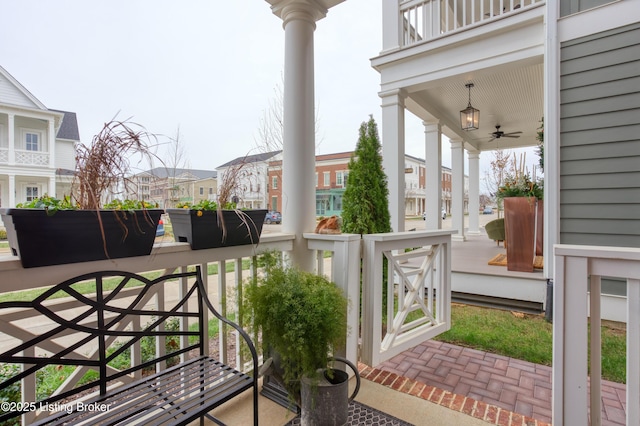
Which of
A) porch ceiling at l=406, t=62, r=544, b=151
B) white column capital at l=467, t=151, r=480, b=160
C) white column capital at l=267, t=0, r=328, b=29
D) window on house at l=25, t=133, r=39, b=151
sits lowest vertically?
window on house at l=25, t=133, r=39, b=151

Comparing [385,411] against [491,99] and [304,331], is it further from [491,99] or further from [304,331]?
[491,99]

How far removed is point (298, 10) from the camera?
6.12 feet

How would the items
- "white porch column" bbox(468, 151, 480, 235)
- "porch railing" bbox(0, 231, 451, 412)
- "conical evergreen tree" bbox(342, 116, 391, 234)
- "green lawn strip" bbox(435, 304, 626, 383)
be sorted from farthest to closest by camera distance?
"white porch column" bbox(468, 151, 480, 235)
"conical evergreen tree" bbox(342, 116, 391, 234)
"green lawn strip" bbox(435, 304, 626, 383)
"porch railing" bbox(0, 231, 451, 412)

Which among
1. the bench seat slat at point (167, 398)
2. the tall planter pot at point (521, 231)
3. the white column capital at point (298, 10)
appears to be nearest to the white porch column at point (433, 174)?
the tall planter pot at point (521, 231)

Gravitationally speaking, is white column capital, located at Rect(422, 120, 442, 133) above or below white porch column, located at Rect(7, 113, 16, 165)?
above

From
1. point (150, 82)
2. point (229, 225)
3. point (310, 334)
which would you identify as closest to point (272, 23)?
point (150, 82)

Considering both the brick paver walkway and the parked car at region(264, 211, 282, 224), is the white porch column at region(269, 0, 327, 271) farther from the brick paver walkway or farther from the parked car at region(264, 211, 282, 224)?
the brick paver walkway

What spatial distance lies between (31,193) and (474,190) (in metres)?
8.44

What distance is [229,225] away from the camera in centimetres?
152

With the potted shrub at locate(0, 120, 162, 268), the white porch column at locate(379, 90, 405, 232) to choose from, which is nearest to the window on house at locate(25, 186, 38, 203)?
the potted shrub at locate(0, 120, 162, 268)

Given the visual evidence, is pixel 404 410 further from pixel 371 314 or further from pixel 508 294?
pixel 508 294

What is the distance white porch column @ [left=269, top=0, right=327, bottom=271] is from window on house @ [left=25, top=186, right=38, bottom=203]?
46.1 inches

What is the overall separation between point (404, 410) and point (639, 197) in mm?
2769

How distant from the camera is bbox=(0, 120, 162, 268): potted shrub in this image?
970 mm
